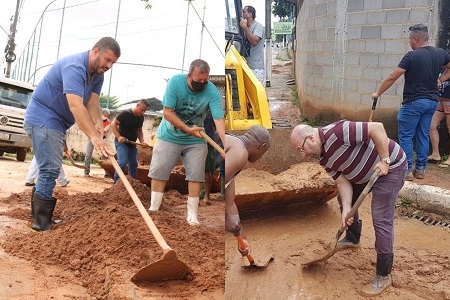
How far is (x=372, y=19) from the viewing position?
5.01ft

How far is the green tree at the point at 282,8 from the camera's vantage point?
1.38 metres

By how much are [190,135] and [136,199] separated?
19.5 inches

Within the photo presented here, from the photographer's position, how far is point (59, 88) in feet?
6.70

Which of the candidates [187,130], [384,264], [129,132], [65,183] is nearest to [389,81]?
[384,264]

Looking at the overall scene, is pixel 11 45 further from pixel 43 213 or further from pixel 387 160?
pixel 387 160

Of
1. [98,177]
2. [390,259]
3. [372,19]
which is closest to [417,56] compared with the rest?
[372,19]

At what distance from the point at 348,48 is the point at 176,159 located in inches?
32.6

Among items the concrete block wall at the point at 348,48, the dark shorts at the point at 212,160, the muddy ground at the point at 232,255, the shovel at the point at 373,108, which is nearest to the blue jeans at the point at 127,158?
the muddy ground at the point at 232,255

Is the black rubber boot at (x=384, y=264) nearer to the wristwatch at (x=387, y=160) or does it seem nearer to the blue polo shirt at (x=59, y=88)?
the wristwatch at (x=387, y=160)

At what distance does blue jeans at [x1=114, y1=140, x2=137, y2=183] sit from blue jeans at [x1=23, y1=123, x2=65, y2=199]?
0.28 m

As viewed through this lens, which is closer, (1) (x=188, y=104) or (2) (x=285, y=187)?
(2) (x=285, y=187)

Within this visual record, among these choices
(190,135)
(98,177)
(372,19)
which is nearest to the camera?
(372,19)

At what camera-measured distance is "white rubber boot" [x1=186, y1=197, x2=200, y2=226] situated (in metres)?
1.84

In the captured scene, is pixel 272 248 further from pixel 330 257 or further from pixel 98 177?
pixel 98 177
